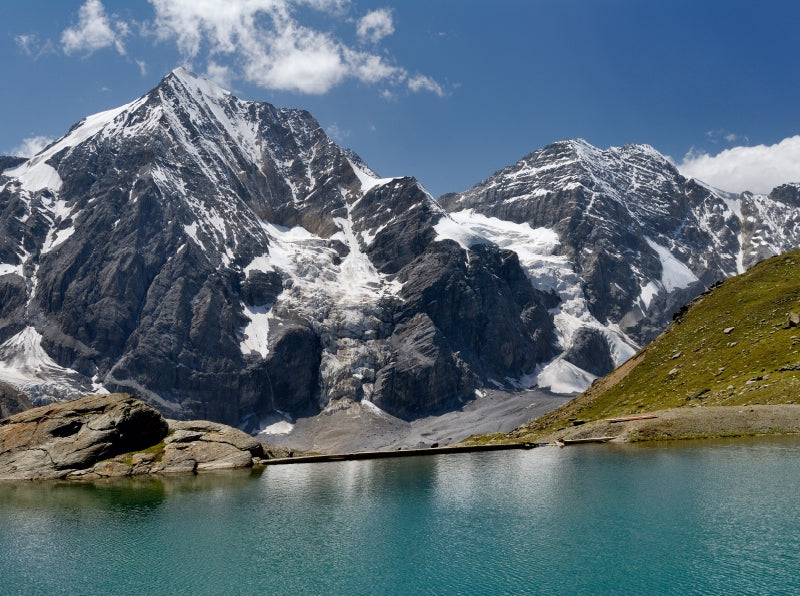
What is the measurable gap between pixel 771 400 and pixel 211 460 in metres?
83.3

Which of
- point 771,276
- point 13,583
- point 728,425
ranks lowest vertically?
point 13,583

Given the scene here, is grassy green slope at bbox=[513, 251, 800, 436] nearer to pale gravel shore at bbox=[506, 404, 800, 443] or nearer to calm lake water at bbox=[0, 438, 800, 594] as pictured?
pale gravel shore at bbox=[506, 404, 800, 443]

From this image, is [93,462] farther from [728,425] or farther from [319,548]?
[728,425]

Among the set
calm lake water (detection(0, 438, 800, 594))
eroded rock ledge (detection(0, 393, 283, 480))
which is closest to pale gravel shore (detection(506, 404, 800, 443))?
calm lake water (detection(0, 438, 800, 594))

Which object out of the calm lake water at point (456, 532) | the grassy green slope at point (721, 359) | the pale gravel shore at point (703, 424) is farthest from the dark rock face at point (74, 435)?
the grassy green slope at point (721, 359)

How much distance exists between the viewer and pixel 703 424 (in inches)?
3521

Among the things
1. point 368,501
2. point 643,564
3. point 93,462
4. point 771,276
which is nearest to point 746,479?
point 643,564

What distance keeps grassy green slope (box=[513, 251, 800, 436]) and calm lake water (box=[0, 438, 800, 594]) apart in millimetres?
16781

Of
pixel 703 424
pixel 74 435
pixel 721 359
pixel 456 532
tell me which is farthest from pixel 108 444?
pixel 721 359

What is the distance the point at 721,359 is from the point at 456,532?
70.7m

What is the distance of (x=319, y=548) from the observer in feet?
176

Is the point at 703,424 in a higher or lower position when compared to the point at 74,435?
lower

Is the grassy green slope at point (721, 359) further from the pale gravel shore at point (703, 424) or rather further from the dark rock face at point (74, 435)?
the dark rock face at point (74, 435)

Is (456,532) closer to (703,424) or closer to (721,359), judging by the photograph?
(703,424)
